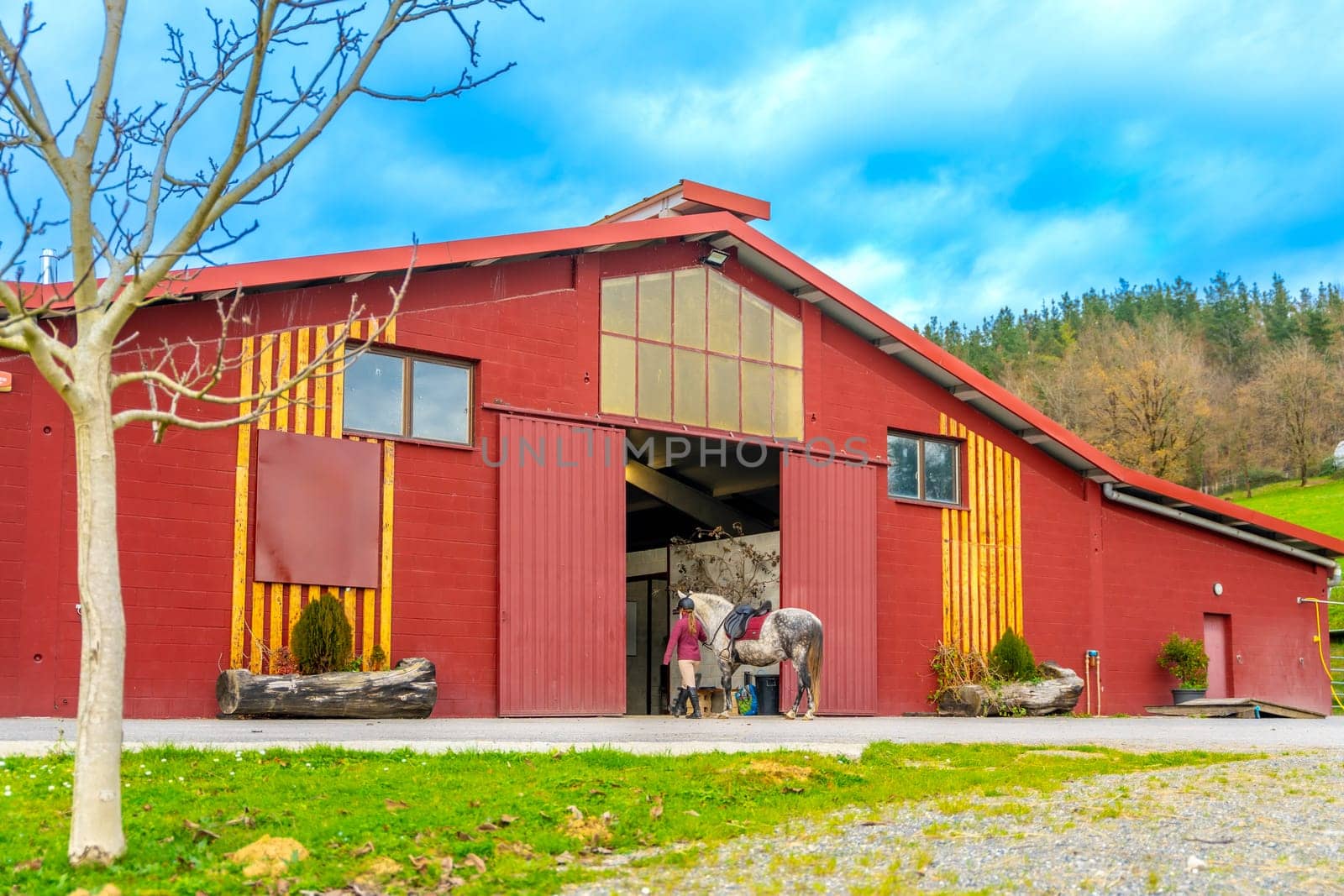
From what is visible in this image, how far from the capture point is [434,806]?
27.8 feet

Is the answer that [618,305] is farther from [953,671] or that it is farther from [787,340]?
[953,671]

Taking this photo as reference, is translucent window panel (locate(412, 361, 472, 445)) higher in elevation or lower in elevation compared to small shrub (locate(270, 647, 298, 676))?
higher

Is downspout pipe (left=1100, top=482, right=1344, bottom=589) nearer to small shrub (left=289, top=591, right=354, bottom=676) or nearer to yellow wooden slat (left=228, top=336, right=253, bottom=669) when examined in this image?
small shrub (left=289, top=591, right=354, bottom=676)

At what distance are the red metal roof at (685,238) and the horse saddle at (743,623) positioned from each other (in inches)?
194

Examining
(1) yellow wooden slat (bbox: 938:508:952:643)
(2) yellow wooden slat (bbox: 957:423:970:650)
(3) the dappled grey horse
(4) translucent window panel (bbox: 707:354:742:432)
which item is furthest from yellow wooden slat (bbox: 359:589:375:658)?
(2) yellow wooden slat (bbox: 957:423:970:650)

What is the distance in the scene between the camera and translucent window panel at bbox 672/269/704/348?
19.1 m

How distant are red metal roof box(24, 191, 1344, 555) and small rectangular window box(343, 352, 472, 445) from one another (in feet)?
3.90

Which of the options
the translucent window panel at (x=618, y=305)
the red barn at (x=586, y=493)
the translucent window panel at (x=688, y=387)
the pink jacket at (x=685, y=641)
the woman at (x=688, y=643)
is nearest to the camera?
the red barn at (x=586, y=493)

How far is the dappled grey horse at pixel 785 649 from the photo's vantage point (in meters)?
18.3

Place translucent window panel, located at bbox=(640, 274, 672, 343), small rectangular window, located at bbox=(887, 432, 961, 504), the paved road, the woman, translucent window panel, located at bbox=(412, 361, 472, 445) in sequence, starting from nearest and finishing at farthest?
the paved road < translucent window panel, located at bbox=(412, 361, 472, 445) < the woman < translucent window panel, located at bbox=(640, 274, 672, 343) < small rectangular window, located at bbox=(887, 432, 961, 504)

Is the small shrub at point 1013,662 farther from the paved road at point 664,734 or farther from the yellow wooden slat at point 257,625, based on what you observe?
the yellow wooden slat at point 257,625

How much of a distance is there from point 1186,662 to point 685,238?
11.6 meters

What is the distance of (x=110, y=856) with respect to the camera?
22.3 ft

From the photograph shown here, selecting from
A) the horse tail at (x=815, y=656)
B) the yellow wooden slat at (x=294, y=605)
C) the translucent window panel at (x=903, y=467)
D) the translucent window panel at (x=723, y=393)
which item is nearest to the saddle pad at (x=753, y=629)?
the horse tail at (x=815, y=656)
